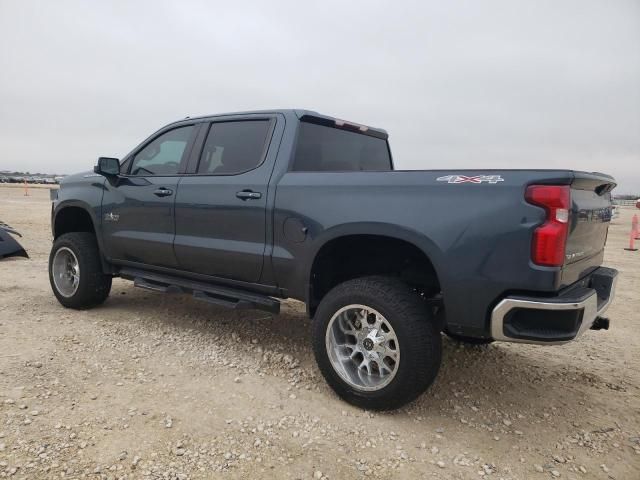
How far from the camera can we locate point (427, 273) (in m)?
3.39

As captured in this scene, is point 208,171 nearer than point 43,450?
No

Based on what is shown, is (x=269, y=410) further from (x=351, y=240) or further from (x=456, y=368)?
(x=456, y=368)

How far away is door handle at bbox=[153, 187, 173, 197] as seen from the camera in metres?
4.23

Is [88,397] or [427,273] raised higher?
[427,273]

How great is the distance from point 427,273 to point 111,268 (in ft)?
10.6

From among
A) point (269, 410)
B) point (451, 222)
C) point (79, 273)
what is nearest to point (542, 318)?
point (451, 222)

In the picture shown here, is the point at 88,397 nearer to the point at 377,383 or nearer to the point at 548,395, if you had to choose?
the point at 377,383

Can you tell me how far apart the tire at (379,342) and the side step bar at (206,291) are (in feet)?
1.88

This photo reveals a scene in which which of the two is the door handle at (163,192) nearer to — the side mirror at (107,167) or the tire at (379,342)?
the side mirror at (107,167)

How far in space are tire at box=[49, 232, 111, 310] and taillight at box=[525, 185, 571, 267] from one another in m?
4.12

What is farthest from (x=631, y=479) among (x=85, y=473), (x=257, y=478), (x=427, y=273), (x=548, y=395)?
(x=85, y=473)

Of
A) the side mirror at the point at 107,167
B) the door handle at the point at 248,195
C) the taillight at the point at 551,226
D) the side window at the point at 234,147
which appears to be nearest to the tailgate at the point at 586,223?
the taillight at the point at 551,226

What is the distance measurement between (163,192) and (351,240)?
188 centimetres

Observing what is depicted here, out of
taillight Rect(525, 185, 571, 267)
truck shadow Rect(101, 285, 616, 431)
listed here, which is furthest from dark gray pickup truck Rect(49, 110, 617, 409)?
truck shadow Rect(101, 285, 616, 431)
